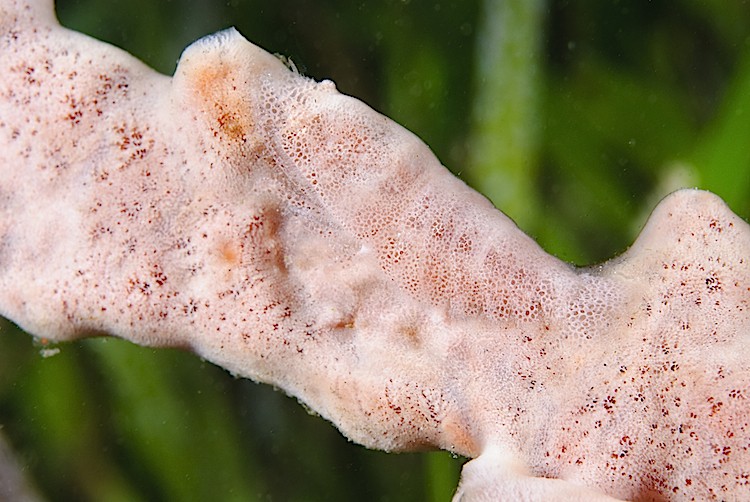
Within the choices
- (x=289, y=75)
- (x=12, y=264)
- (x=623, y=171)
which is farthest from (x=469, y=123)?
(x=12, y=264)

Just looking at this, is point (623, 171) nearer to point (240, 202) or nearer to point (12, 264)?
point (240, 202)

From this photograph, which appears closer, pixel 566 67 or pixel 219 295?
pixel 219 295

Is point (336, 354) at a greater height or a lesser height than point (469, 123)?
lesser

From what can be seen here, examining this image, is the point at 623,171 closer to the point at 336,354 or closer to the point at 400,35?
the point at 400,35

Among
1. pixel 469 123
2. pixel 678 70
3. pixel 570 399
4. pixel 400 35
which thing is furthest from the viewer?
pixel 678 70

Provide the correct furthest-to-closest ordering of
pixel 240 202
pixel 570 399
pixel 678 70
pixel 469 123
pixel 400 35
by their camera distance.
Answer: pixel 678 70 → pixel 400 35 → pixel 469 123 → pixel 240 202 → pixel 570 399

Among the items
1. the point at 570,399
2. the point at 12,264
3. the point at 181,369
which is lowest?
the point at 181,369
